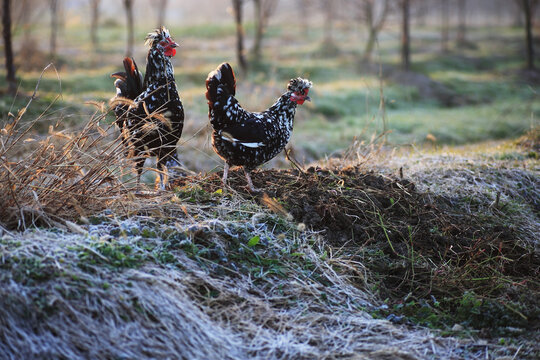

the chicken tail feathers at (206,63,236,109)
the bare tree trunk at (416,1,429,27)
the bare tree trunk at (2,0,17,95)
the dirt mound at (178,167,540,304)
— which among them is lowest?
the dirt mound at (178,167,540,304)

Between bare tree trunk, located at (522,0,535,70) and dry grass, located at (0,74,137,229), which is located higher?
bare tree trunk, located at (522,0,535,70)

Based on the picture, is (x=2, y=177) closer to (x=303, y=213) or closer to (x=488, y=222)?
(x=303, y=213)

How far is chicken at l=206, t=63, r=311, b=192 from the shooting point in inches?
164

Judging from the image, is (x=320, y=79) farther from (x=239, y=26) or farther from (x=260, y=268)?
(x=260, y=268)

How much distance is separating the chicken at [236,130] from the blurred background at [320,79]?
0.23m

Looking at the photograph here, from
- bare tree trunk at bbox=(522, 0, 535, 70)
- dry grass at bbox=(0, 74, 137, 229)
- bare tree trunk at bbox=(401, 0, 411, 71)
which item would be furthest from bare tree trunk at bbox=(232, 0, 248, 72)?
dry grass at bbox=(0, 74, 137, 229)

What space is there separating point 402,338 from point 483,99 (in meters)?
15.4

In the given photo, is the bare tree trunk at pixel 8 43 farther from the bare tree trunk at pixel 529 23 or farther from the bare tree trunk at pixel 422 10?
the bare tree trunk at pixel 422 10

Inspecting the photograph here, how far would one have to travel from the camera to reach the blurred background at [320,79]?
28.5 ft

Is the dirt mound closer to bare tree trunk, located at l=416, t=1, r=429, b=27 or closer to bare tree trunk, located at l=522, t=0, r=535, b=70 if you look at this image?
bare tree trunk, located at l=522, t=0, r=535, b=70

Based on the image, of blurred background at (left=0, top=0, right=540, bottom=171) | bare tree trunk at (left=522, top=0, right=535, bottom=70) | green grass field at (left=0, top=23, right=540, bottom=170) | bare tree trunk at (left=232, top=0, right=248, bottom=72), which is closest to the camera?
blurred background at (left=0, top=0, right=540, bottom=171)

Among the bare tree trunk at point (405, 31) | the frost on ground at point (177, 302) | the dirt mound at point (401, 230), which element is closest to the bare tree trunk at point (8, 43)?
the dirt mound at point (401, 230)

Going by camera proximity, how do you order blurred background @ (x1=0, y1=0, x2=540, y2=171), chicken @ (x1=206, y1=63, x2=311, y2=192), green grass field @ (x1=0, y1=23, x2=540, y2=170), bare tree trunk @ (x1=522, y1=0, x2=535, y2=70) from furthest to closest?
bare tree trunk @ (x1=522, y1=0, x2=535, y2=70) → green grass field @ (x1=0, y1=23, x2=540, y2=170) → blurred background @ (x1=0, y1=0, x2=540, y2=171) → chicken @ (x1=206, y1=63, x2=311, y2=192)

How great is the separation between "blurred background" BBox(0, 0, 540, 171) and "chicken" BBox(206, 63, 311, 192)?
9.0 inches
